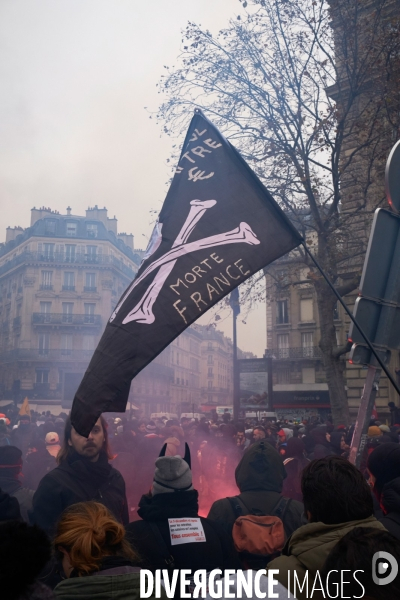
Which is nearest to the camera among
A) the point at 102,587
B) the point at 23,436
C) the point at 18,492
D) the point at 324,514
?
the point at 102,587

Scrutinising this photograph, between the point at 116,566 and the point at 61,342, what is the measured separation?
201 feet

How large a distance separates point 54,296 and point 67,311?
2129 millimetres

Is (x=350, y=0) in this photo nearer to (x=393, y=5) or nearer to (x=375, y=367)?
(x=393, y=5)

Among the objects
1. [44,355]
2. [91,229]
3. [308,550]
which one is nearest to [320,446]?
[308,550]

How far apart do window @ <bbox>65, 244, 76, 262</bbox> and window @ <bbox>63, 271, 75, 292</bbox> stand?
154 cm

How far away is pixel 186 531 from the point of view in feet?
9.64

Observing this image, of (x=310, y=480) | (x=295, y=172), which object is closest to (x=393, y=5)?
(x=295, y=172)

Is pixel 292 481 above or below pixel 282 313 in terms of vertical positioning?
below

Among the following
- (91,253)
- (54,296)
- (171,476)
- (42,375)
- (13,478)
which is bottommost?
(13,478)

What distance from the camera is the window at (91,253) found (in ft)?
208

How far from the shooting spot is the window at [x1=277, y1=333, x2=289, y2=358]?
4978 centimetres

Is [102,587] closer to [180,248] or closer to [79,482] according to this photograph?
[79,482]

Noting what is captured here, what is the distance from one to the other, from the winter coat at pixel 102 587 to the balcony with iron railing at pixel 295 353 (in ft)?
151

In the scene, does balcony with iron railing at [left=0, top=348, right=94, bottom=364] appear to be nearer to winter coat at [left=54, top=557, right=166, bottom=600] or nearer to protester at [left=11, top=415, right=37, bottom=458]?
protester at [left=11, top=415, right=37, bottom=458]
